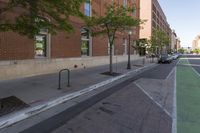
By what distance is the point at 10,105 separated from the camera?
350 inches

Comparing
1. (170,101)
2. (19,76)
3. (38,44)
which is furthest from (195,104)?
(38,44)

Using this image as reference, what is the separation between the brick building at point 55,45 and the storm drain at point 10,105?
4821 millimetres

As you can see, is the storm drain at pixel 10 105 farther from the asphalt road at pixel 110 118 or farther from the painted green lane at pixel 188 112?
the painted green lane at pixel 188 112

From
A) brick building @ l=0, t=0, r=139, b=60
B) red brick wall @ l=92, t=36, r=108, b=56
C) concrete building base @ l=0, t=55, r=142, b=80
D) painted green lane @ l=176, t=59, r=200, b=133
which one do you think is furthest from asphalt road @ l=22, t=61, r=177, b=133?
red brick wall @ l=92, t=36, r=108, b=56

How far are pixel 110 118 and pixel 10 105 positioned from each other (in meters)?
3.28

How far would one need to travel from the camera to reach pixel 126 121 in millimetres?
7555

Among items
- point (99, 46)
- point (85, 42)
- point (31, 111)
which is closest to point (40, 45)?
point (85, 42)

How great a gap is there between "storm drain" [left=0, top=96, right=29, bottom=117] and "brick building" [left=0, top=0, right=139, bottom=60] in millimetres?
4821

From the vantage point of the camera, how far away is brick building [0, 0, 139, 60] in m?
16.2

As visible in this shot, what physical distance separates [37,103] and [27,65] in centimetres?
832

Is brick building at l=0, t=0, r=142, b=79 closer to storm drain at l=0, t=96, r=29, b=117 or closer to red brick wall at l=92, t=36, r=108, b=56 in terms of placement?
red brick wall at l=92, t=36, r=108, b=56

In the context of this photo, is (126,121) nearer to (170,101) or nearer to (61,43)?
(170,101)

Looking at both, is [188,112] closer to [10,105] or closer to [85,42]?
[10,105]

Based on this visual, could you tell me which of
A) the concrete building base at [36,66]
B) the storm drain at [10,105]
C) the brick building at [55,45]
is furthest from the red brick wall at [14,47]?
the storm drain at [10,105]
